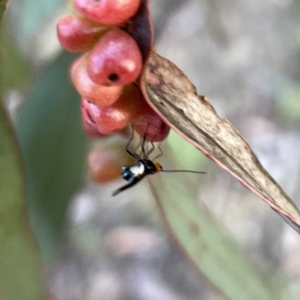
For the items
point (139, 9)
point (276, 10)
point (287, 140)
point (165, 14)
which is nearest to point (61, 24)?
point (139, 9)

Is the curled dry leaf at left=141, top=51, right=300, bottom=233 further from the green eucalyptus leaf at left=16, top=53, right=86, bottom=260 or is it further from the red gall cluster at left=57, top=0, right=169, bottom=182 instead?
the green eucalyptus leaf at left=16, top=53, right=86, bottom=260

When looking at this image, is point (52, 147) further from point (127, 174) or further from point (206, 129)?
point (206, 129)

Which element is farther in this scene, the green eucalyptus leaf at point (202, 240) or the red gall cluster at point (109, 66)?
the green eucalyptus leaf at point (202, 240)

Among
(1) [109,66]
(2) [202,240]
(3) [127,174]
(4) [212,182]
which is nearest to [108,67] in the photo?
(1) [109,66]

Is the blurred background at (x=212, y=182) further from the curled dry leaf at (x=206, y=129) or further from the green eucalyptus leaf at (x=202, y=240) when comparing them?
the curled dry leaf at (x=206, y=129)

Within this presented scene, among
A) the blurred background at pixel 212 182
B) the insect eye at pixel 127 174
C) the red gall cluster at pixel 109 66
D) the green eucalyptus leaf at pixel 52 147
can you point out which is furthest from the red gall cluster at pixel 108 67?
the blurred background at pixel 212 182

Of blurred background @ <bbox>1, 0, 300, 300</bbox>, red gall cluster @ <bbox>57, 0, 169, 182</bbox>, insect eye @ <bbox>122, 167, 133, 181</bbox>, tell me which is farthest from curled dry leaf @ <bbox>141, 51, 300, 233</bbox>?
blurred background @ <bbox>1, 0, 300, 300</bbox>
